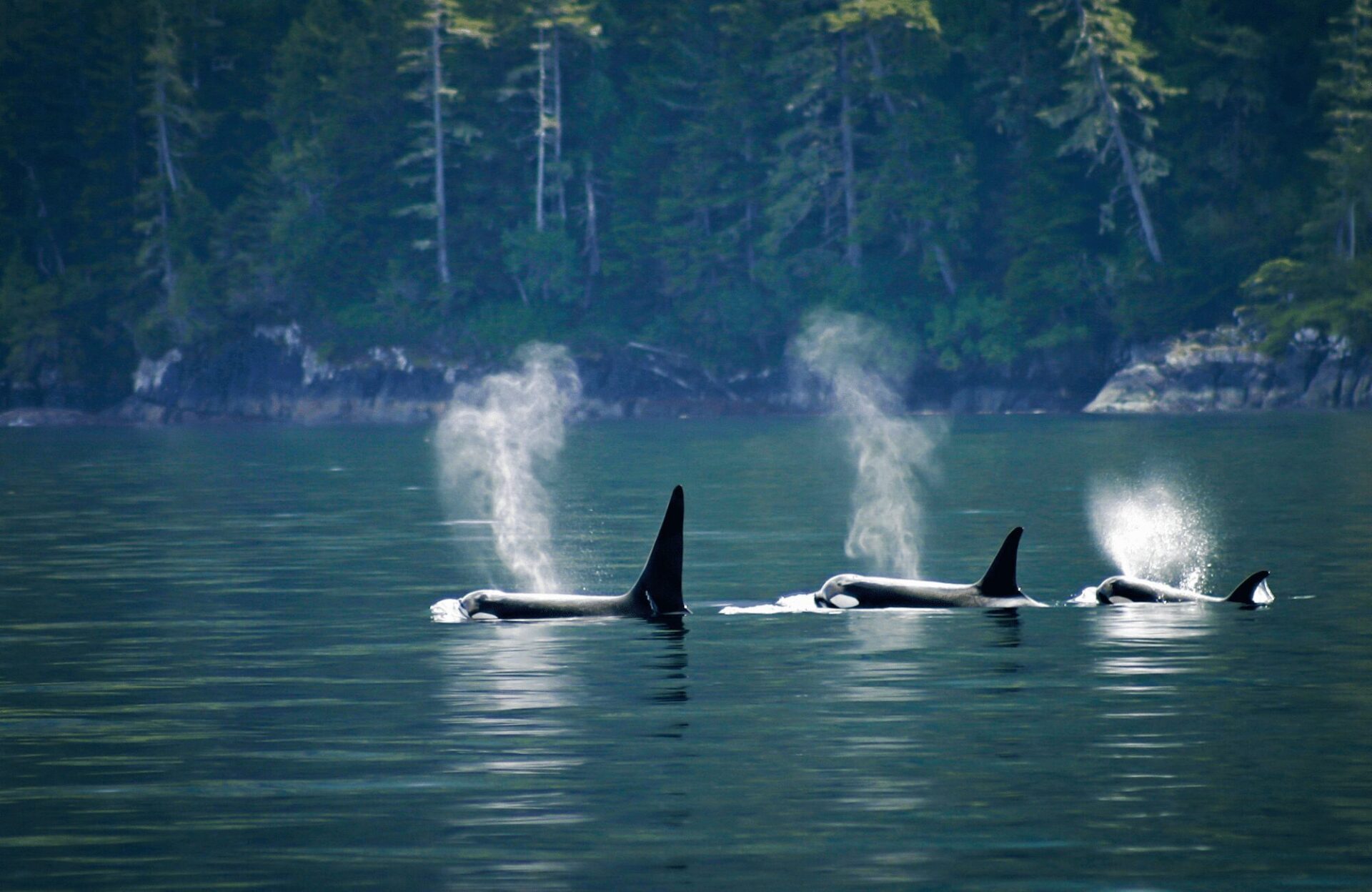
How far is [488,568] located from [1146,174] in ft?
281

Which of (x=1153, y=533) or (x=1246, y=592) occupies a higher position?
(x=1246, y=592)

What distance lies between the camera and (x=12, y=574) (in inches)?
1309

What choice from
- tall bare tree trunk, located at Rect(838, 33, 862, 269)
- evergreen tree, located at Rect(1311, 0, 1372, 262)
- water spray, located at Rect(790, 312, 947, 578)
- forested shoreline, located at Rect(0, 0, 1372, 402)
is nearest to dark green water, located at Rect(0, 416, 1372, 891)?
water spray, located at Rect(790, 312, 947, 578)

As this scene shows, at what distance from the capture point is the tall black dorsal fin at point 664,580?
24.6 m

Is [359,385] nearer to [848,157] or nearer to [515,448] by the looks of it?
[848,157]

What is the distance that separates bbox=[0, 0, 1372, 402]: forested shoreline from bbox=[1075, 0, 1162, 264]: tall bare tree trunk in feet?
0.63

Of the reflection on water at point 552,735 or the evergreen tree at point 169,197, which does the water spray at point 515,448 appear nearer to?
the reflection on water at point 552,735

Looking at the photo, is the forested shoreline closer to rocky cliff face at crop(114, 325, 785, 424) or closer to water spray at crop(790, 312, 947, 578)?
rocky cliff face at crop(114, 325, 785, 424)

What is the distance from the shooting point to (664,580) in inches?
1011

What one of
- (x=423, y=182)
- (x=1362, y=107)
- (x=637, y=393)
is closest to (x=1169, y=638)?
(x=1362, y=107)

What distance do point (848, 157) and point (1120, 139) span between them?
606 inches

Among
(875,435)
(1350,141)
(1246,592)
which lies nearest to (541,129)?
(875,435)

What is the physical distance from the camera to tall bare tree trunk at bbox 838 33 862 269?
12000 centimetres

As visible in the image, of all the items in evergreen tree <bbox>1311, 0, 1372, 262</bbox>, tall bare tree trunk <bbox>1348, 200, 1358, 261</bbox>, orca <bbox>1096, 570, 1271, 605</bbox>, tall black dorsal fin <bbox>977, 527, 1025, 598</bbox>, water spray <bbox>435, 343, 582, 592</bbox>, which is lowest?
water spray <bbox>435, 343, 582, 592</bbox>
